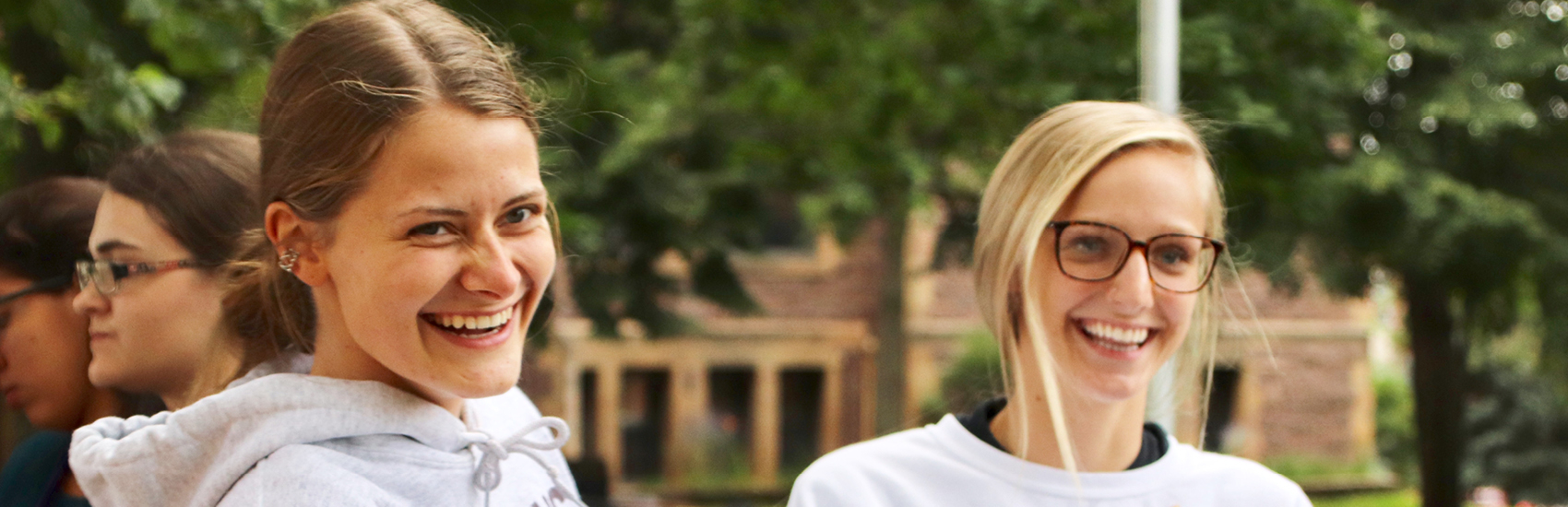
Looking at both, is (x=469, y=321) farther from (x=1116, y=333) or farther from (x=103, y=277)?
(x=1116, y=333)

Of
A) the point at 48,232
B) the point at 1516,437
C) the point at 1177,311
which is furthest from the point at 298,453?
the point at 1516,437

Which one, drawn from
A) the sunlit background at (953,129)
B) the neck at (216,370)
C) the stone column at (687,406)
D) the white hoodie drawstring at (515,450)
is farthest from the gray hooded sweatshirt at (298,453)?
the stone column at (687,406)

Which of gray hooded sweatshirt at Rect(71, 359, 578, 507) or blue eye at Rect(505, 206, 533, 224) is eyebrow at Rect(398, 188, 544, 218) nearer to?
blue eye at Rect(505, 206, 533, 224)

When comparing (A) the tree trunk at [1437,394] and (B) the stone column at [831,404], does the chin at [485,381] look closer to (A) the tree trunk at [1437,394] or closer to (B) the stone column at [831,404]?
(A) the tree trunk at [1437,394]

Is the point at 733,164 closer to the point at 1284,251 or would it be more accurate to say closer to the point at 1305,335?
the point at 1284,251

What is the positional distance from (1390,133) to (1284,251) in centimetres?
176

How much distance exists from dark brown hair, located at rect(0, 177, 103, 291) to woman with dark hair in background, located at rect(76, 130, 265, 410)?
0.27 meters

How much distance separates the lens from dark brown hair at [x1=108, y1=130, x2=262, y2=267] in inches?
72.5

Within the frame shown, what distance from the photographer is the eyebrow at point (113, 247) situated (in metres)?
1.82

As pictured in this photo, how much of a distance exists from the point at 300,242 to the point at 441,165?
0.19m

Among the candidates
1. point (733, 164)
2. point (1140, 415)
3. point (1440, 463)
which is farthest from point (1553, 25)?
point (1140, 415)

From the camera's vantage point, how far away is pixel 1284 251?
841 cm

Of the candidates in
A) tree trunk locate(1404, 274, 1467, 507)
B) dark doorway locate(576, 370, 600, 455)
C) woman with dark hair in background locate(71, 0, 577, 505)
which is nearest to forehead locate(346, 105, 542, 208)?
woman with dark hair in background locate(71, 0, 577, 505)

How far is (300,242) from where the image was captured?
1465 mm
